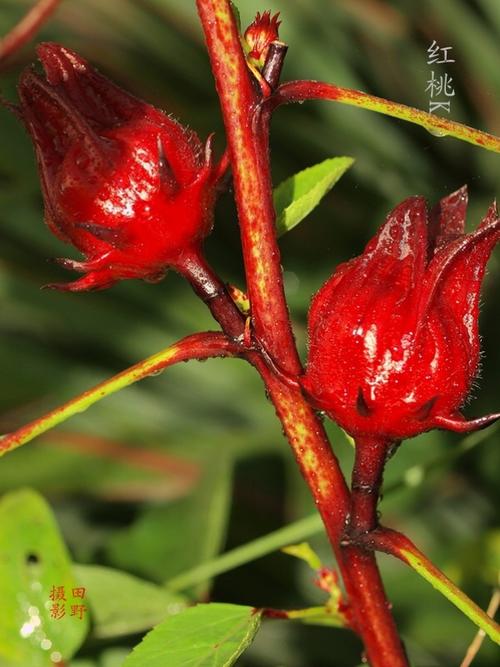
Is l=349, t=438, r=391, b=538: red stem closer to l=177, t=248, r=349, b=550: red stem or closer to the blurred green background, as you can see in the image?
l=177, t=248, r=349, b=550: red stem

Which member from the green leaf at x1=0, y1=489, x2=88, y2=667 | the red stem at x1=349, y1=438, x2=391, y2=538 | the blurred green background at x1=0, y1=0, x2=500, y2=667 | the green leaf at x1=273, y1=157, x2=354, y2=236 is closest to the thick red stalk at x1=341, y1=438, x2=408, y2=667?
the red stem at x1=349, y1=438, x2=391, y2=538

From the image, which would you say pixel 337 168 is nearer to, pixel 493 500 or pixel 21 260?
pixel 493 500

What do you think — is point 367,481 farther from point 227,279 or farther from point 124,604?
point 227,279

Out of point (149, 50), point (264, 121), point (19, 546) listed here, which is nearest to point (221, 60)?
point (264, 121)

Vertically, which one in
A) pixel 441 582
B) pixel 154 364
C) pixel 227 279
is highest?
pixel 227 279

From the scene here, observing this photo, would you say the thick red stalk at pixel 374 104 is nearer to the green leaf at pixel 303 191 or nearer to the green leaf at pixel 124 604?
the green leaf at pixel 303 191

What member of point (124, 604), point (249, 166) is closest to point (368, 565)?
point (249, 166)
